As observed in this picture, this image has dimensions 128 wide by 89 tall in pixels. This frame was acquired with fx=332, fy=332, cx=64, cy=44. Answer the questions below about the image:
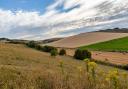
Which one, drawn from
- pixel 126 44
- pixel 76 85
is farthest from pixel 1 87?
pixel 126 44

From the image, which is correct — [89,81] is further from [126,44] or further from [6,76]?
[126,44]

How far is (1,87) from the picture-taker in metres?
6.91

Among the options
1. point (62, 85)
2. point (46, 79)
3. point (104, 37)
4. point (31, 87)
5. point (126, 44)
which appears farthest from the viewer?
point (104, 37)

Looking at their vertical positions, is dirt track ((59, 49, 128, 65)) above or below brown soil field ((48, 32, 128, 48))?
below

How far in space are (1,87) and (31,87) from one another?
717 mm

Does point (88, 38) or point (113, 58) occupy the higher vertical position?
point (88, 38)

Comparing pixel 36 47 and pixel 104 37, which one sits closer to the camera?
pixel 36 47

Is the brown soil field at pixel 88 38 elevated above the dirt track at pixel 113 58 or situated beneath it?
elevated above

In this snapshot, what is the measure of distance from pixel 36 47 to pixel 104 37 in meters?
51.3

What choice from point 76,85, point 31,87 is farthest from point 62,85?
point 31,87

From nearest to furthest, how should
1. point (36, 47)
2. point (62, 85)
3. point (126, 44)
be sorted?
point (62, 85) → point (36, 47) → point (126, 44)

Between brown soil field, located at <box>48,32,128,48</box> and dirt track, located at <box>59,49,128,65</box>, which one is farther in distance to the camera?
brown soil field, located at <box>48,32,128,48</box>

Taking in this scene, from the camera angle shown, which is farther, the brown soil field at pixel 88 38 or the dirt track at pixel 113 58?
the brown soil field at pixel 88 38

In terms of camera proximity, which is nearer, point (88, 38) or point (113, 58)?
point (113, 58)
